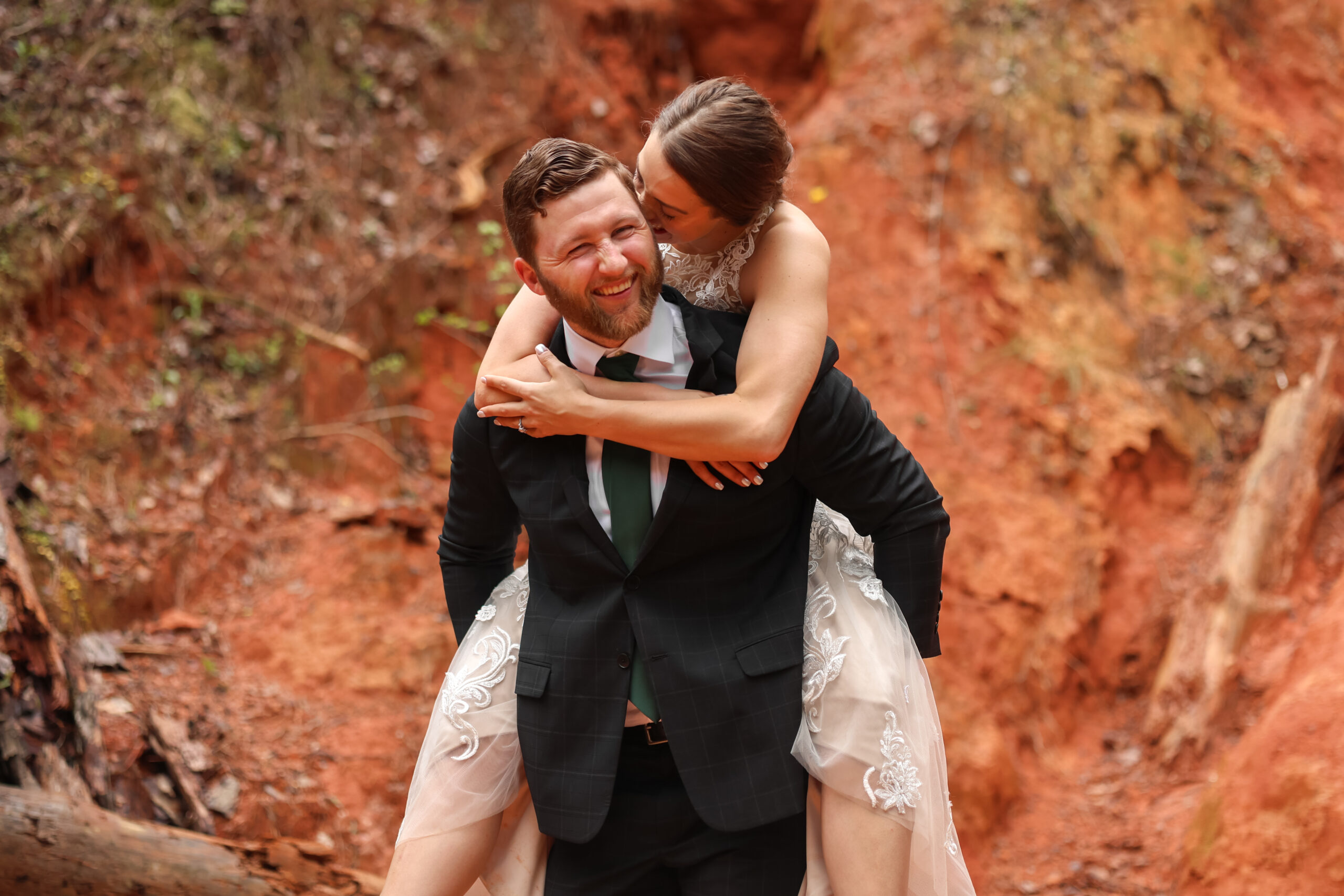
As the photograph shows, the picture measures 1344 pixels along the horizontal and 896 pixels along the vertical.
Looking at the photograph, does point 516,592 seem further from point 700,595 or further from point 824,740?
point 824,740

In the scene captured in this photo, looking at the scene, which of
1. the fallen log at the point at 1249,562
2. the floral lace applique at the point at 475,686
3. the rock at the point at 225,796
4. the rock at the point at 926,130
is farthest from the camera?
the rock at the point at 926,130

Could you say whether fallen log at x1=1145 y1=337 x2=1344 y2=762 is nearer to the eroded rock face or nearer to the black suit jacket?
the eroded rock face

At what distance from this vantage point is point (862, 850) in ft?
7.43

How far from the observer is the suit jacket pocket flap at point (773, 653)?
2314 millimetres

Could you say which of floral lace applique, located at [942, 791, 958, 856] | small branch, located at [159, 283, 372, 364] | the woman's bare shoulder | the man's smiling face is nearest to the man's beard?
the man's smiling face

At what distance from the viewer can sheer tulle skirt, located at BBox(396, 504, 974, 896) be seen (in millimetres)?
2305

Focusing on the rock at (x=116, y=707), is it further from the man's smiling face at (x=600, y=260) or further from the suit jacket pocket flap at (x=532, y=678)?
the man's smiling face at (x=600, y=260)

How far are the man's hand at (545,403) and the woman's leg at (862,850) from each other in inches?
40.7

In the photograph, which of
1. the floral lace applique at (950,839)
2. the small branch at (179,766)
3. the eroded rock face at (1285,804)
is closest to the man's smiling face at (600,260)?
the floral lace applique at (950,839)

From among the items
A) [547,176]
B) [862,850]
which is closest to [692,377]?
[547,176]

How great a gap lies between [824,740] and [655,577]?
0.54 metres

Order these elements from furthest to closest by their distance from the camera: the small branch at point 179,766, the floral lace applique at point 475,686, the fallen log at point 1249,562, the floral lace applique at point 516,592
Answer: the fallen log at point 1249,562, the small branch at point 179,766, the floral lace applique at point 516,592, the floral lace applique at point 475,686

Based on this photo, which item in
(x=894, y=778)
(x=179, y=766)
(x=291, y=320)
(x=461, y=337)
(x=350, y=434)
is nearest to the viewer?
(x=894, y=778)

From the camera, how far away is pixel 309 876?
3098mm
